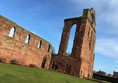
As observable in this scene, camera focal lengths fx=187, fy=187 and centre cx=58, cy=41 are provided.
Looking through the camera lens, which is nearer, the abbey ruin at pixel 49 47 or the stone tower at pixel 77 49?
the abbey ruin at pixel 49 47

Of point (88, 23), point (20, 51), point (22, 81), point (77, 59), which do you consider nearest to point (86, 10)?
point (88, 23)

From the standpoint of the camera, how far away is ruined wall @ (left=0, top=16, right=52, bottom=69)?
21969mm

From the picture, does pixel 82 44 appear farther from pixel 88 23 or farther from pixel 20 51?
pixel 20 51

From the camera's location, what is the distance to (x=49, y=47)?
31.6 meters

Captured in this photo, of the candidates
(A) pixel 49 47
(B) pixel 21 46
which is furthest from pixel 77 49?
(B) pixel 21 46

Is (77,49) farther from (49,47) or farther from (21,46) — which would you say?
(21,46)

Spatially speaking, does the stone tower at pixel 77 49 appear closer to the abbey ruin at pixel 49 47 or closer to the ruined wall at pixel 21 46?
the abbey ruin at pixel 49 47

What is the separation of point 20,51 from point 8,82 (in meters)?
13.9

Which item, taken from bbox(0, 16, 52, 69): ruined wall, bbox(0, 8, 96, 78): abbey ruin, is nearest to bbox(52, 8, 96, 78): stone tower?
bbox(0, 8, 96, 78): abbey ruin

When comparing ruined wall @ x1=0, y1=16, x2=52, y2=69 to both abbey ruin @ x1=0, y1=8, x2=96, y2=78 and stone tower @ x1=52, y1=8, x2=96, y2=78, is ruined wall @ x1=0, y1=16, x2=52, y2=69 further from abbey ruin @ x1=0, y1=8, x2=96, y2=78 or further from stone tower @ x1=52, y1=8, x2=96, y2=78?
stone tower @ x1=52, y1=8, x2=96, y2=78

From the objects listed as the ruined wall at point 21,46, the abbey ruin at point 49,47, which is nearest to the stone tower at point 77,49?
the abbey ruin at point 49,47

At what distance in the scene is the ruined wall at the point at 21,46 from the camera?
72.1 ft

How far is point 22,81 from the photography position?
1193cm

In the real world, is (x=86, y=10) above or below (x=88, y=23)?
above
